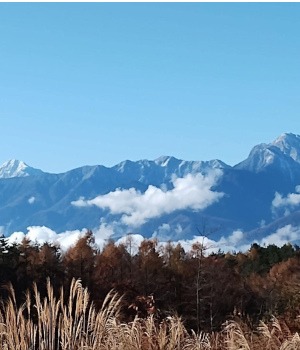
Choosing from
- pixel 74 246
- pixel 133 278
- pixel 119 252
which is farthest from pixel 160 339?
pixel 119 252

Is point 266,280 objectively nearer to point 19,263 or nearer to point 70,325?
point 19,263

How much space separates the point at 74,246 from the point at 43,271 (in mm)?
4519

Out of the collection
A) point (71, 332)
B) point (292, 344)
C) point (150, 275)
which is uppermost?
point (150, 275)

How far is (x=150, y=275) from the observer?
4800 centimetres

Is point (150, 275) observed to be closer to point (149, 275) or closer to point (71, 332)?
point (149, 275)

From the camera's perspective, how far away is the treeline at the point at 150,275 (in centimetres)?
3903

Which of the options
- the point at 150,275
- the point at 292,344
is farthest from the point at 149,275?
the point at 292,344

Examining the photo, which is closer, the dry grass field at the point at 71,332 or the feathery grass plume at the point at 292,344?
the dry grass field at the point at 71,332

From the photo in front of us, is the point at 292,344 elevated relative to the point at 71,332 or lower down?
lower down

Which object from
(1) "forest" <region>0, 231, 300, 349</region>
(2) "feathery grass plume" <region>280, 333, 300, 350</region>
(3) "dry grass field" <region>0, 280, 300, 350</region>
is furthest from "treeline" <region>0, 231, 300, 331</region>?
(2) "feathery grass plume" <region>280, 333, 300, 350</region>

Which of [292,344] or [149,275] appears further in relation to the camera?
[149,275]

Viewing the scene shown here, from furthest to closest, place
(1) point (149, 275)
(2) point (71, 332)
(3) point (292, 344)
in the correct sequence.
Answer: (1) point (149, 275) → (3) point (292, 344) → (2) point (71, 332)

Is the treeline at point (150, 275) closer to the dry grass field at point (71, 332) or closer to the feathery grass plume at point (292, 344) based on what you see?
the dry grass field at point (71, 332)

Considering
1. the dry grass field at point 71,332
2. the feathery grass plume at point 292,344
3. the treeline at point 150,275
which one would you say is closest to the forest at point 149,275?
the treeline at point 150,275
